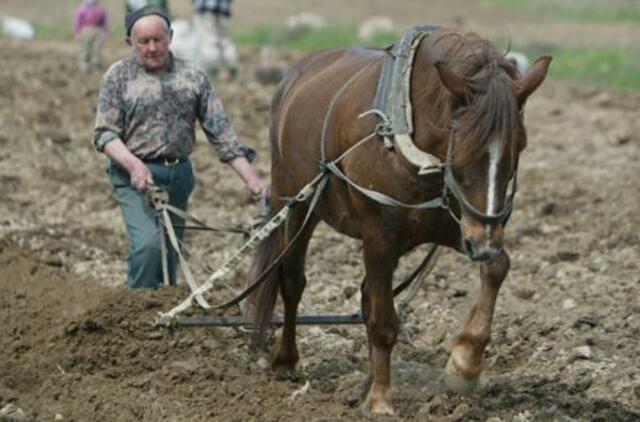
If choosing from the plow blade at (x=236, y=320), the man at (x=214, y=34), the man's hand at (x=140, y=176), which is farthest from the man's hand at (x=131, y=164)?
the man at (x=214, y=34)

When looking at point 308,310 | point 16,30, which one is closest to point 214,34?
point 16,30

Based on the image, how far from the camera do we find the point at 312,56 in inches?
328

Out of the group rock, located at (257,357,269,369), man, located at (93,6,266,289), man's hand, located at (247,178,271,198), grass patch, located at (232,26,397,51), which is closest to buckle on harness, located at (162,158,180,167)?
man, located at (93,6,266,289)

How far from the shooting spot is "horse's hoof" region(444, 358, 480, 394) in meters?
6.38

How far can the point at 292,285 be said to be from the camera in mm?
8008

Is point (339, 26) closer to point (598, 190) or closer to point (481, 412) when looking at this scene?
point (598, 190)

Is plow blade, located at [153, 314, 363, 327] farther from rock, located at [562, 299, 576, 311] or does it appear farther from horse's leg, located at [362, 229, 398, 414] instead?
rock, located at [562, 299, 576, 311]

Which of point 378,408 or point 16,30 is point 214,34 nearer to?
point 16,30

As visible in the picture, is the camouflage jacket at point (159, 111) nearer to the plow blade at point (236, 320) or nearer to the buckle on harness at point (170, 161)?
the buckle on harness at point (170, 161)

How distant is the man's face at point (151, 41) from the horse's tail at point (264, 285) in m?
1.13

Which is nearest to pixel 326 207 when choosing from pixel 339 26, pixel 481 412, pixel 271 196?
pixel 271 196

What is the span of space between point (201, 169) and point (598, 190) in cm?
370

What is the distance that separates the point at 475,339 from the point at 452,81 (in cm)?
114

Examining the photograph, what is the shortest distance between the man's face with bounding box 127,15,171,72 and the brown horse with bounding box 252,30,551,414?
0.73 meters
